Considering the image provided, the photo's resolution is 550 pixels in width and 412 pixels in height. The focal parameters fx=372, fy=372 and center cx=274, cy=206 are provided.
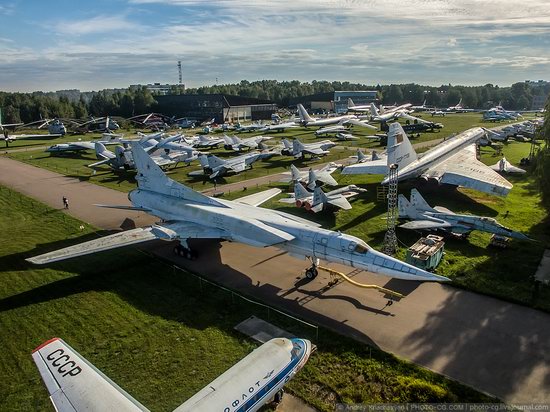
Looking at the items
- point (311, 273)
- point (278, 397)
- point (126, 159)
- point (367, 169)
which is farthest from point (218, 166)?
point (278, 397)

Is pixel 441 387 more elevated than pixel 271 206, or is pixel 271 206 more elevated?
pixel 271 206

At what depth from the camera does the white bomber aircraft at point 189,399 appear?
458 inches

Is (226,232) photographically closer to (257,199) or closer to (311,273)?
(311,273)

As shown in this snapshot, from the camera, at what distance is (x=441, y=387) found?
15977 millimetres

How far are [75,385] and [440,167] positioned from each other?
143ft

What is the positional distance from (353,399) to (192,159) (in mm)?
53685

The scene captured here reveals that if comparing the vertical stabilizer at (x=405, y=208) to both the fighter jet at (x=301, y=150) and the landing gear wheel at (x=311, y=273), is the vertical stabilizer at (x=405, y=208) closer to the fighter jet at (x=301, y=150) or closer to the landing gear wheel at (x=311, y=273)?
the landing gear wheel at (x=311, y=273)

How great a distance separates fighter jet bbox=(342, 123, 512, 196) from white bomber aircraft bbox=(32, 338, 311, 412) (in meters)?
28.5

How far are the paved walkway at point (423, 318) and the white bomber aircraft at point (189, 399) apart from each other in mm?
7044

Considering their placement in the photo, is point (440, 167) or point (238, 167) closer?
point (440, 167)

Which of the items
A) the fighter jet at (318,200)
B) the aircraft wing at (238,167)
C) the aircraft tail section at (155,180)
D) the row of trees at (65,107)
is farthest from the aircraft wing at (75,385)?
the row of trees at (65,107)

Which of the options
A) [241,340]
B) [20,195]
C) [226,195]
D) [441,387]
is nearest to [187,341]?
[241,340]

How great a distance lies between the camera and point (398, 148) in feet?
138

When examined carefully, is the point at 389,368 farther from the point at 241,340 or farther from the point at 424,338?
the point at 241,340
